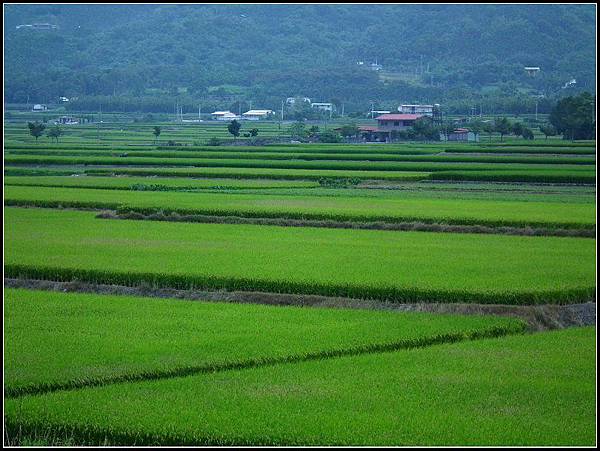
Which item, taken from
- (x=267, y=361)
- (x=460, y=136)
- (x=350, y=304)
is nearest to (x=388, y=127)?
(x=460, y=136)

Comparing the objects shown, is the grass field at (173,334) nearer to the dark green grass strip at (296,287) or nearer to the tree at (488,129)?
the dark green grass strip at (296,287)

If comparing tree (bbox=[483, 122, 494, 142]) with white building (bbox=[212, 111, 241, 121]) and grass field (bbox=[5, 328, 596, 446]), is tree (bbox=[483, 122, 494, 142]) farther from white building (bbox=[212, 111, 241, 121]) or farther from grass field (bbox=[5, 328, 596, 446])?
grass field (bbox=[5, 328, 596, 446])

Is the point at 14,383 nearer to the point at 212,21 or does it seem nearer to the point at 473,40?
the point at 473,40

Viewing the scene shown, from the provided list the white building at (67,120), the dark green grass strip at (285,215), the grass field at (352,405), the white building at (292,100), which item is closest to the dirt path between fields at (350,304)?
the grass field at (352,405)

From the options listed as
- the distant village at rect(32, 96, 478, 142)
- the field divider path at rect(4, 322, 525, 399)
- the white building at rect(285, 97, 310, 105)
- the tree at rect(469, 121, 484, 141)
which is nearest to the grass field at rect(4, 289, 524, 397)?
the field divider path at rect(4, 322, 525, 399)

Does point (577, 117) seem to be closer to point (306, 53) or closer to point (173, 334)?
point (173, 334)
